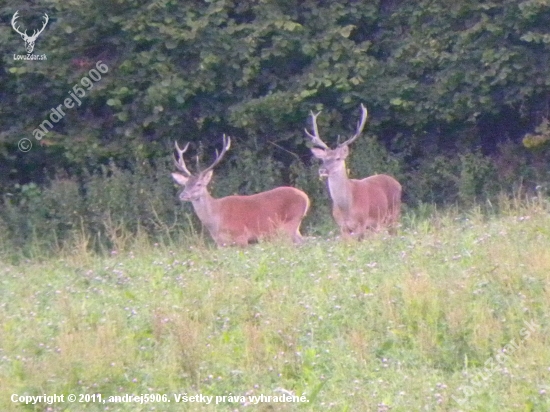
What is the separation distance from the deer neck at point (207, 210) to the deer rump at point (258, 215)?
0.05 m

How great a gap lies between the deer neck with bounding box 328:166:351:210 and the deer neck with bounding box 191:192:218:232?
1323mm

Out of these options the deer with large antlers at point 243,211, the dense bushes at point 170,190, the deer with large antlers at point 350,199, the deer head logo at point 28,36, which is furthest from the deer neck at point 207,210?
the deer head logo at point 28,36

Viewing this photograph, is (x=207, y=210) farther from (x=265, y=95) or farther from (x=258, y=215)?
(x=265, y=95)

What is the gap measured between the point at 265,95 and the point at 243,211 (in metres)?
2.30

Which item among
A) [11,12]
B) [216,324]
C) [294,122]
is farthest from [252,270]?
[11,12]

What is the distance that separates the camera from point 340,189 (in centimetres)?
1177

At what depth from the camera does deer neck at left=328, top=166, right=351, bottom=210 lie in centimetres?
1177

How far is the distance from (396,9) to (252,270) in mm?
6130

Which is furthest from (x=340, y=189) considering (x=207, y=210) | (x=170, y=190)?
(x=170, y=190)

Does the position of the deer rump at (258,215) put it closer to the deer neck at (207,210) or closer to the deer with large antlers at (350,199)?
the deer neck at (207,210)

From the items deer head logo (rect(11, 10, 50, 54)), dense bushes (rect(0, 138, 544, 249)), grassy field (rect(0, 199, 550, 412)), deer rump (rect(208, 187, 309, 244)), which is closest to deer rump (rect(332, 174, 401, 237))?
deer rump (rect(208, 187, 309, 244))

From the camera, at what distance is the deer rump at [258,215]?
39.3 ft

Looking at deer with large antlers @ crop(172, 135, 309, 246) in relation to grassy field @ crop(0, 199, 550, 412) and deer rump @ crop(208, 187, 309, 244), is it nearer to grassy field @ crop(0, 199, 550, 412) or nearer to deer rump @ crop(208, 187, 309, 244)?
deer rump @ crop(208, 187, 309, 244)

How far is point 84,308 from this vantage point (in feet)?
26.1
